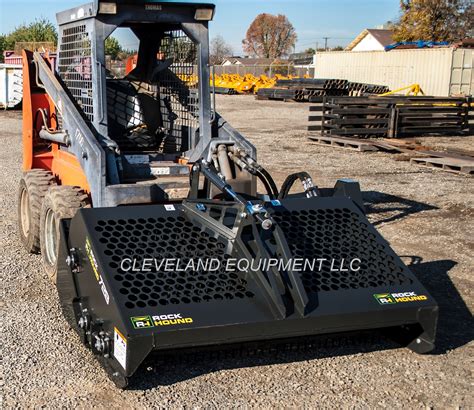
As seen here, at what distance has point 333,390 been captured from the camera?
4188 millimetres

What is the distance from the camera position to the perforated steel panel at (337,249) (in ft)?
14.9

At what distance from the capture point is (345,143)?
52.9 feet

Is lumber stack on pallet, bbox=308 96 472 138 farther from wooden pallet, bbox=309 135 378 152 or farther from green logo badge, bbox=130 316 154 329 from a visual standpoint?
green logo badge, bbox=130 316 154 329

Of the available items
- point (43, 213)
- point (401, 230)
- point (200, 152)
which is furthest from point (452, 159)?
point (43, 213)

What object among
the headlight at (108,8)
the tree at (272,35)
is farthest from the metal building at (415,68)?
the tree at (272,35)

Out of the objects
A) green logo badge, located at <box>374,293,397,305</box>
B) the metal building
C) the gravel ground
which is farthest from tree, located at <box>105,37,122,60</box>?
the metal building

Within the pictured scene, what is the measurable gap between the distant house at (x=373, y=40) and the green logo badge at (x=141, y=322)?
215 feet

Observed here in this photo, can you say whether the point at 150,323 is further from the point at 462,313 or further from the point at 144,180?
the point at 462,313

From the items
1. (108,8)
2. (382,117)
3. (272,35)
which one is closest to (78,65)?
(108,8)

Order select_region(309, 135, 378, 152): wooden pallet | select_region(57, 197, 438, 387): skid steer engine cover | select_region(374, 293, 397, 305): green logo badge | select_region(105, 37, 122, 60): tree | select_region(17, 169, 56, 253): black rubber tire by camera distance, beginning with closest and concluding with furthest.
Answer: select_region(57, 197, 438, 387): skid steer engine cover
select_region(374, 293, 397, 305): green logo badge
select_region(17, 169, 56, 253): black rubber tire
select_region(105, 37, 122, 60): tree
select_region(309, 135, 378, 152): wooden pallet

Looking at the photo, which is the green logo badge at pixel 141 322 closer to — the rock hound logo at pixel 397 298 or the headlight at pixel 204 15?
the rock hound logo at pixel 397 298

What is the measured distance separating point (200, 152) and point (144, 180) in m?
0.71

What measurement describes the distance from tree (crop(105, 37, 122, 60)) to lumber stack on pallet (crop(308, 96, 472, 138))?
10.8 meters

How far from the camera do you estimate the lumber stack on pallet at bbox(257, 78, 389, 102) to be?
29.3 meters
